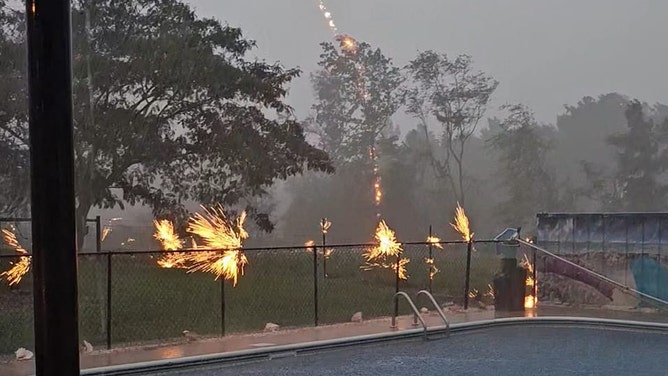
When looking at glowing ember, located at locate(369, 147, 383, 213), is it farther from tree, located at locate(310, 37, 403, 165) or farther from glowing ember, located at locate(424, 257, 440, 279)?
glowing ember, located at locate(424, 257, 440, 279)

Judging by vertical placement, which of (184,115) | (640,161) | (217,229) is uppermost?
(184,115)

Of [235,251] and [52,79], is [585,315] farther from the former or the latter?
[52,79]

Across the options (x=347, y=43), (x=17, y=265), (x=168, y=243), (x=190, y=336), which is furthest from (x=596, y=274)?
(x=347, y=43)

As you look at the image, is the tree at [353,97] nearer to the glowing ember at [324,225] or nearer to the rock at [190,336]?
the glowing ember at [324,225]

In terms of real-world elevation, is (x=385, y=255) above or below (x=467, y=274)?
above

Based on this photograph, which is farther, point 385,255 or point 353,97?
point 353,97

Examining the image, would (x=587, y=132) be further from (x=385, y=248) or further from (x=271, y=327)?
(x=271, y=327)

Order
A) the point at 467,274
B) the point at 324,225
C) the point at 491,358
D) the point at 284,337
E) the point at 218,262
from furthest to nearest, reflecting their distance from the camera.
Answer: the point at 324,225 → the point at 467,274 → the point at 218,262 → the point at 284,337 → the point at 491,358

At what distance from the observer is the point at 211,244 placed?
11031mm

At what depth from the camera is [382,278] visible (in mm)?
13805

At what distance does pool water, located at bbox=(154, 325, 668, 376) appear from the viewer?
6754mm

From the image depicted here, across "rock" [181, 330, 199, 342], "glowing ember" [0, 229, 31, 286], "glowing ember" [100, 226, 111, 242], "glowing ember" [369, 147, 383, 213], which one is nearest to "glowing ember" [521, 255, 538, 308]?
"rock" [181, 330, 199, 342]

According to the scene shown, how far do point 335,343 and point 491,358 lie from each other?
5.83 feet

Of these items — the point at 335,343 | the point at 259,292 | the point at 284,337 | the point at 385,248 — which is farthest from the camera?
the point at 259,292
